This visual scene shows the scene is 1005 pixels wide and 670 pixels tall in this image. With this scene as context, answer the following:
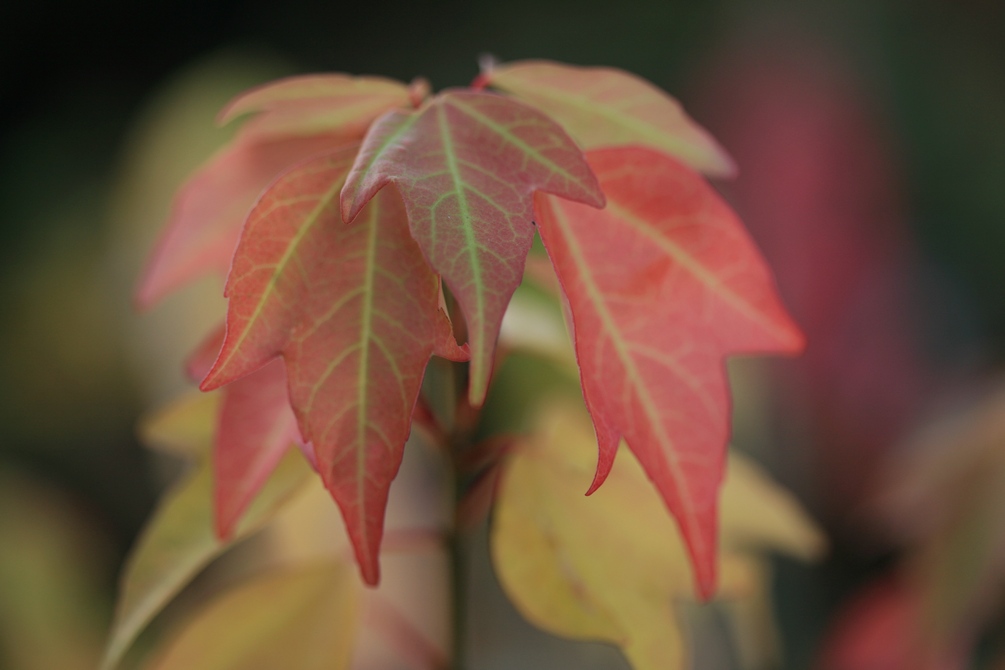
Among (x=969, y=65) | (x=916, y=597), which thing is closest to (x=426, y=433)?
(x=916, y=597)

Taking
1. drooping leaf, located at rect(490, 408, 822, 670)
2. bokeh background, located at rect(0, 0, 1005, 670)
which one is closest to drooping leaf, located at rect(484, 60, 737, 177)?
drooping leaf, located at rect(490, 408, 822, 670)

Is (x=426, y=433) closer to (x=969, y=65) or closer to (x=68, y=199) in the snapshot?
(x=68, y=199)

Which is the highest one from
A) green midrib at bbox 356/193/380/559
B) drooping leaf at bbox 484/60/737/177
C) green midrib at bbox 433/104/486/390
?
drooping leaf at bbox 484/60/737/177

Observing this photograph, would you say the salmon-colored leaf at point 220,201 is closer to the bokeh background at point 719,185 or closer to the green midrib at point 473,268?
the green midrib at point 473,268

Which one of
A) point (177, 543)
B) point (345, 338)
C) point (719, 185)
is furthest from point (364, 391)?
point (719, 185)

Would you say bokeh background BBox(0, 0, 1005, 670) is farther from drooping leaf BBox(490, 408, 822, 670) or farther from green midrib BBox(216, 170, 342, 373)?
green midrib BBox(216, 170, 342, 373)

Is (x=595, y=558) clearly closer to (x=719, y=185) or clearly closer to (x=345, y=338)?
(x=345, y=338)
